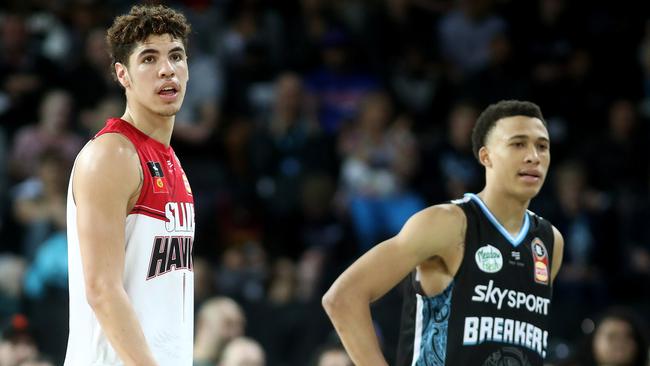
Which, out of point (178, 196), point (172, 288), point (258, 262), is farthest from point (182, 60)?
point (258, 262)

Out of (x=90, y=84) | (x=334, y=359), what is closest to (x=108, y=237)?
(x=334, y=359)

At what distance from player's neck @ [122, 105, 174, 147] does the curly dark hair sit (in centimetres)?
182

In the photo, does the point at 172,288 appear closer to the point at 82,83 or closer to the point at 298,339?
the point at 298,339

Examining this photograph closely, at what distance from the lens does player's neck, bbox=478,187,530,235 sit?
19.2 ft

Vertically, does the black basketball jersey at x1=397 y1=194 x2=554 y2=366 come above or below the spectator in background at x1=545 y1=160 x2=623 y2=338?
below

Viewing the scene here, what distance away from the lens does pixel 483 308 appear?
5594 millimetres

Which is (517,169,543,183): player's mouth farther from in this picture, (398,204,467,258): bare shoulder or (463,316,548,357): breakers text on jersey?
(463,316,548,357): breakers text on jersey

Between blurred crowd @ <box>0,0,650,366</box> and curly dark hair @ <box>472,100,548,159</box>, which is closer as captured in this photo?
curly dark hair @ <box>472,100,548,159</box>

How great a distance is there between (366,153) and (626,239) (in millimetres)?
2588

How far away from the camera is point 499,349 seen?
554cm

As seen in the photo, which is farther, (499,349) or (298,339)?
(298,339)

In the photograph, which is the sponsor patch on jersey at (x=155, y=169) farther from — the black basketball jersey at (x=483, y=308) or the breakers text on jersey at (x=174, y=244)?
the black basketball jersey at (x=483, y=308)

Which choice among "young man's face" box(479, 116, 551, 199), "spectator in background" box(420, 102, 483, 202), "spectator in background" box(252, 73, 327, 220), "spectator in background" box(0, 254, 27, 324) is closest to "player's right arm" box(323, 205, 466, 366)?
"young man's face" box(479, 116, 551, 199)

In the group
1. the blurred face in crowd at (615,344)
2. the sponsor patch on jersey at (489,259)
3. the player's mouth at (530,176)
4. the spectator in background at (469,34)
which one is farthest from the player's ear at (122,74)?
the spectator in background at (469,34)
